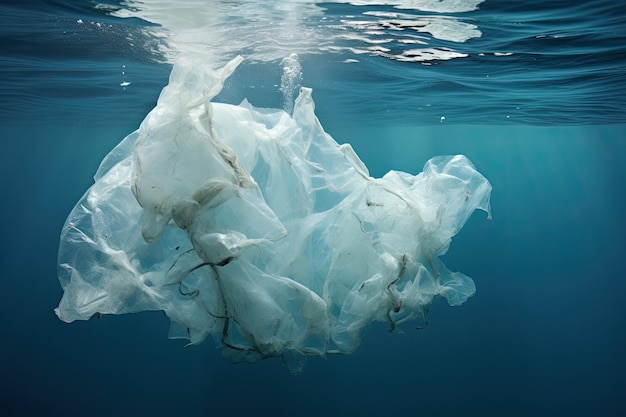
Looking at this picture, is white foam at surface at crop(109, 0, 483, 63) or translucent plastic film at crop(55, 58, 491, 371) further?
white foam at surface at crop(109, 0, 483, 63)

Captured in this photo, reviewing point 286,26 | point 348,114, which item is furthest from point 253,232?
point 348,114

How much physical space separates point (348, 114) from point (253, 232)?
17545 millimetres

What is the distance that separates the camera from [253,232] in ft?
11.1

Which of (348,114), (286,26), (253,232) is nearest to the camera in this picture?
(253,232)

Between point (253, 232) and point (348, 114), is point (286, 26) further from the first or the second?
point (348, 114)

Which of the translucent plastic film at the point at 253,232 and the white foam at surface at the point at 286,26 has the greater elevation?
the white foam at surface at the point at 286,26

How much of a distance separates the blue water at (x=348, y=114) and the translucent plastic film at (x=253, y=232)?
3.39 m

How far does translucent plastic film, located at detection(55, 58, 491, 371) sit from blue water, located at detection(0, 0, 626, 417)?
134 inches

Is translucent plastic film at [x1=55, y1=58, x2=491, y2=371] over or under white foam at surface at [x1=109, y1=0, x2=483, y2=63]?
under

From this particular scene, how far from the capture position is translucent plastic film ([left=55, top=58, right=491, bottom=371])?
3.17 meters

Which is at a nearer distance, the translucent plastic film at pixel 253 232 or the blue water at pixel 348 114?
the translucent plastic film at pixel 253 232

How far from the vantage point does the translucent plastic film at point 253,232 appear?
3.17m

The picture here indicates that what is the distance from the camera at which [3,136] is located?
3197cm

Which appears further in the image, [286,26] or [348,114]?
[348,114]
